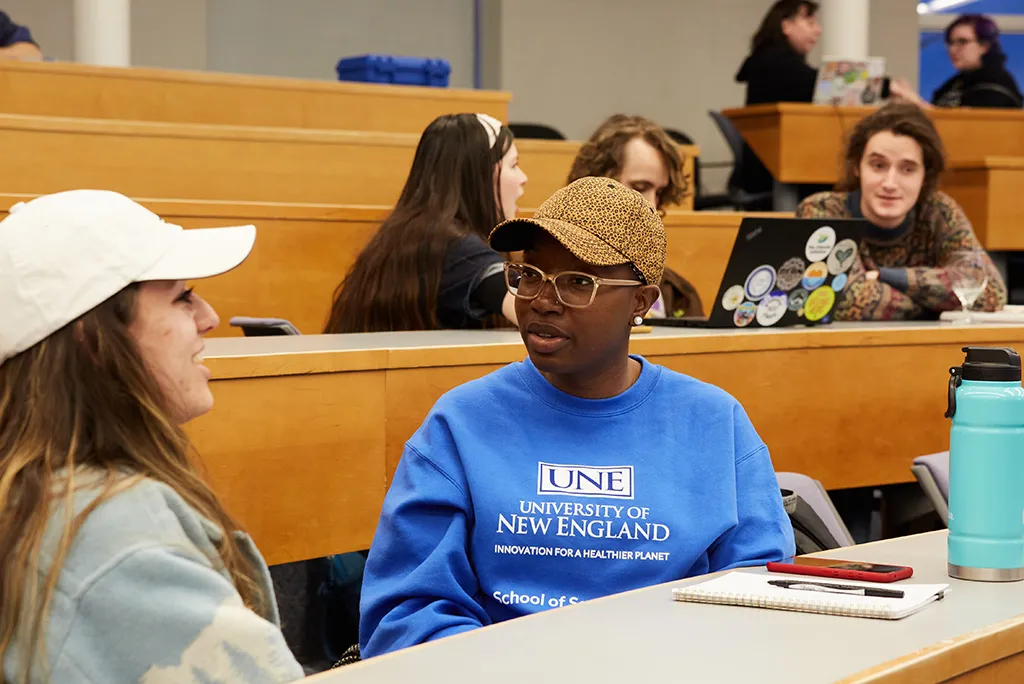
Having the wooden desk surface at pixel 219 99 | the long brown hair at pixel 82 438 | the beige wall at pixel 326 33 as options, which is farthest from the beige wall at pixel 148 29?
the long brown hair at pixel 82 438

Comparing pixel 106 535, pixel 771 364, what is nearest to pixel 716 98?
pixel 771 364

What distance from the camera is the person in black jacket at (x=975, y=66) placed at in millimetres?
7895

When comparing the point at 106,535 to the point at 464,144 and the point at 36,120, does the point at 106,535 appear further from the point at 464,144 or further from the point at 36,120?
the point at 36,120

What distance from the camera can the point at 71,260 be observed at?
1.15 m

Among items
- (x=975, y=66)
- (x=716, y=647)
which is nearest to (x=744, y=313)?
(x=716, y=647)

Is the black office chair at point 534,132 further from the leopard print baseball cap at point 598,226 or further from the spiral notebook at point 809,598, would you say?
the spiral notebook at point 809,598

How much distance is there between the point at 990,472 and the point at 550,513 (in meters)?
0.54

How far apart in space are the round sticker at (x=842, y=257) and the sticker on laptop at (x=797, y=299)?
0.09 meters

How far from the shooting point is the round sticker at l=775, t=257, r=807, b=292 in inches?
126

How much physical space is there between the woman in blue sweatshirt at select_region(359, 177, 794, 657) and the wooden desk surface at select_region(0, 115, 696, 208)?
9.29ft

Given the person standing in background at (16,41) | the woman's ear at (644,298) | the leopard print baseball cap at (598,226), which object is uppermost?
the person standing in background at (16,41)

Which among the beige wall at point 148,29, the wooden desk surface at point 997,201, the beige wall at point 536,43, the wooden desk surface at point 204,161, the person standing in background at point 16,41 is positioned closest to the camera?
the wooden desk surface at point 204,161

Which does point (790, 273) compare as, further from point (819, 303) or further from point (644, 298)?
point (644, 298)

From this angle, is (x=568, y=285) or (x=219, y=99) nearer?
(x=568, y=285)
